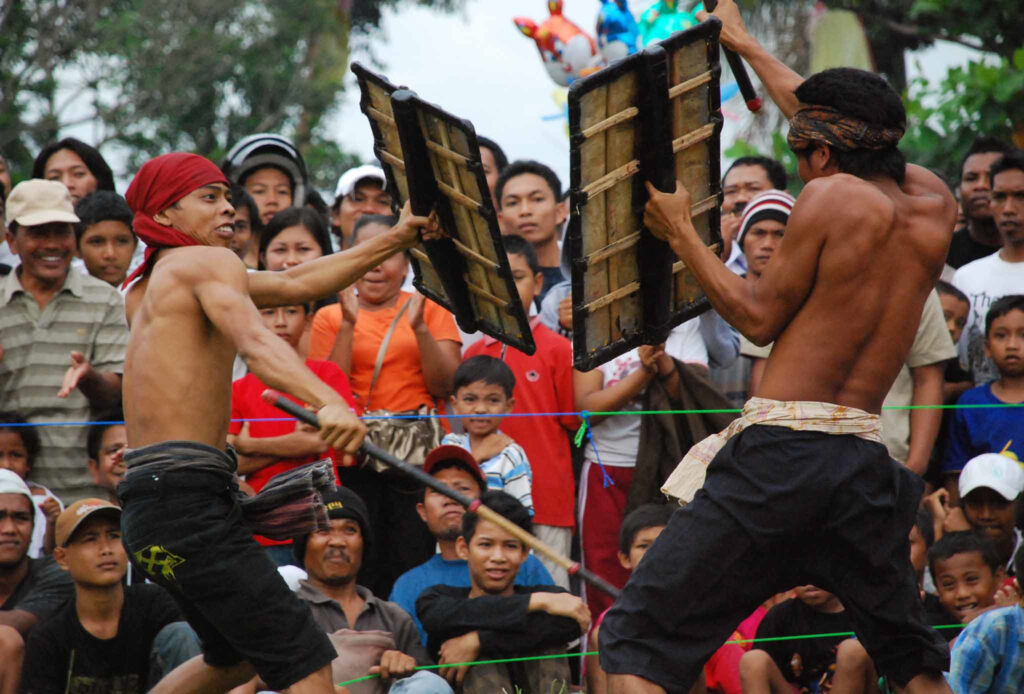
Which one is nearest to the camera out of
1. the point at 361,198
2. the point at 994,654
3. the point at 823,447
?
the point at 823,447

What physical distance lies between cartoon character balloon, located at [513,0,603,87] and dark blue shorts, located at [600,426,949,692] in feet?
20.2

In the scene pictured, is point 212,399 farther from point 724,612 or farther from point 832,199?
point 832,199

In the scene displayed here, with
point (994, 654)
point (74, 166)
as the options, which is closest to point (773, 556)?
point (994, 654)

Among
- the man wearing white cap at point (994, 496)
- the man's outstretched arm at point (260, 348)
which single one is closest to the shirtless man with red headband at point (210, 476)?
the man's outstretched arm at point (260, 348)

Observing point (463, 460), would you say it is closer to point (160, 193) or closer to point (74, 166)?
point (160, 193)

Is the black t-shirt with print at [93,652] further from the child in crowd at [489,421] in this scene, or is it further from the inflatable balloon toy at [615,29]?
the inflatable balloon toy at [615,29]

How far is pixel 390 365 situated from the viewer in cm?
725

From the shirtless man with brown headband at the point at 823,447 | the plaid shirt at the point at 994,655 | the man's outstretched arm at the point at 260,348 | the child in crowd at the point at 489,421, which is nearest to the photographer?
the shirtless man with brown headband at the point at 823,447

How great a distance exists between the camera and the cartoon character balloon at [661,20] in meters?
9.98

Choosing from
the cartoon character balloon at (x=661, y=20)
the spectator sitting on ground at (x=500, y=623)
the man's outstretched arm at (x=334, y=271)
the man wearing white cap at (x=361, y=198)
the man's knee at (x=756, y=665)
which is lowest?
the man's knee at (x=756, y=665)

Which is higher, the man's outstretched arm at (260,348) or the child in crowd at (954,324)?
the child in crowd at (954,324)

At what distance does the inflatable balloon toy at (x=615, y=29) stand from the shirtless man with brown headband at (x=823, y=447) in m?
5.64

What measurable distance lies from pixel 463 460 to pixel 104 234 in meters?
2.57

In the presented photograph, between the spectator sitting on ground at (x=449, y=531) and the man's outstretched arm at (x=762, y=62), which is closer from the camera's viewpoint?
the man's outstretched arm at (x=762, y=62)
